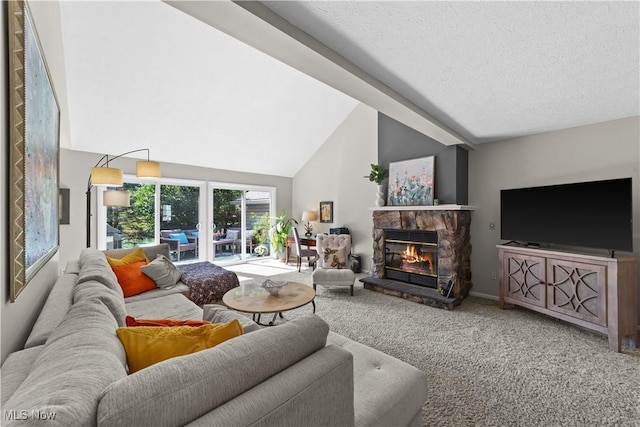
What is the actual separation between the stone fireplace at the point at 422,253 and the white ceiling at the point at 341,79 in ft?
4.00

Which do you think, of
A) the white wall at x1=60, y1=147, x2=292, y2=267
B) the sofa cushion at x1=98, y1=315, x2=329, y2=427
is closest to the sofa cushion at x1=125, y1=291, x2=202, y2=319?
the sofa cushion at x1=98, y1=315, x2=329, y2=427

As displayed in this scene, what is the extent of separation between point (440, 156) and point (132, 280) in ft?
14.0

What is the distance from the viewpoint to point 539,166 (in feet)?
11.5

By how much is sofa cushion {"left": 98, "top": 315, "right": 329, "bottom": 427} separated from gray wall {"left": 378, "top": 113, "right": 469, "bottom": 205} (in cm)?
364

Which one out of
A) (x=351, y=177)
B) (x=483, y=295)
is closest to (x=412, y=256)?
(x=483, y=295)

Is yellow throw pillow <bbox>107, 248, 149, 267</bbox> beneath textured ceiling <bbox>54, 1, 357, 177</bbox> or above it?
beneath

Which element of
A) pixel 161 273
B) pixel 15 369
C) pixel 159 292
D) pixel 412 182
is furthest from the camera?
pixel 412 182

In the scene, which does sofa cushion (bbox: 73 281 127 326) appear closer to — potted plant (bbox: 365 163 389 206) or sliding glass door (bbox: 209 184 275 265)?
potted plant (bbox: 365 163 389 206)

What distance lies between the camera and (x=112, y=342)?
943 millimetres

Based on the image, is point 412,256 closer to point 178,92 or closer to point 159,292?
point 159,292

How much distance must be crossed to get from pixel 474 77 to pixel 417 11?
38.1 inches

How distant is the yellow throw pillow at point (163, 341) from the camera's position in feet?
3.22

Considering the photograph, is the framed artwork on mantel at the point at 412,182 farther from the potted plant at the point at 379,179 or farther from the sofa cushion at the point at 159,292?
the sofa cushion at the point at 159,292

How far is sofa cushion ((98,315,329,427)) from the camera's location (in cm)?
63
